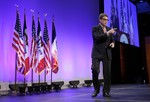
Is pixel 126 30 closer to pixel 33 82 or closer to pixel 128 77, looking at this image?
pixel 128 77

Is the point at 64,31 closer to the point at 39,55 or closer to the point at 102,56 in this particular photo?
the point at 39,55

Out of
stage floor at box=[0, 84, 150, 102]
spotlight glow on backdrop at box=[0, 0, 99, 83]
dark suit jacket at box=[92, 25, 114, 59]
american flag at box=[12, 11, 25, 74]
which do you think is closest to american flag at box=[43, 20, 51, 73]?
spotlight glow on backdrop at box=[0, 0, 99, 83]

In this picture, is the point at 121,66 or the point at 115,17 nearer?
the point at 115,17

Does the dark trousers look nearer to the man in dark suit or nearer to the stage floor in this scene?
the man in dark suit

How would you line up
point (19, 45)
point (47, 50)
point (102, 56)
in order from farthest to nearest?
point (47, 50)
point (19, 45)
point (102, 56)

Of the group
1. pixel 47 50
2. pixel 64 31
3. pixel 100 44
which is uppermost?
pixel 64 31

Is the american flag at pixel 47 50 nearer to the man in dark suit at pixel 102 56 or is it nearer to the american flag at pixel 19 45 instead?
the american flag at pixel 19 45

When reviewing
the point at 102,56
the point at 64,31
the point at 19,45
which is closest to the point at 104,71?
the point at 102,56

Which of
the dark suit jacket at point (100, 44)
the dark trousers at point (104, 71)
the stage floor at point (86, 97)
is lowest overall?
the stage floor at point (86, 97)

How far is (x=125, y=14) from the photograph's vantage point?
9.78 meters

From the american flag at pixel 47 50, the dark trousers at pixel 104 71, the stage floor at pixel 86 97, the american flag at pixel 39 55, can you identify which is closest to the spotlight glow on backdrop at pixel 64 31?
the american flag at pixel 39 55

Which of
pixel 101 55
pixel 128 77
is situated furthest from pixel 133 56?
pixel 101 55

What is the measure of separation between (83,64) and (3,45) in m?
3.54

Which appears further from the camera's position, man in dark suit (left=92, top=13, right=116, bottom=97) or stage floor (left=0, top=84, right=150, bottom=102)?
man in dark suit (left=92, top=13, right=116, bottom=97)
